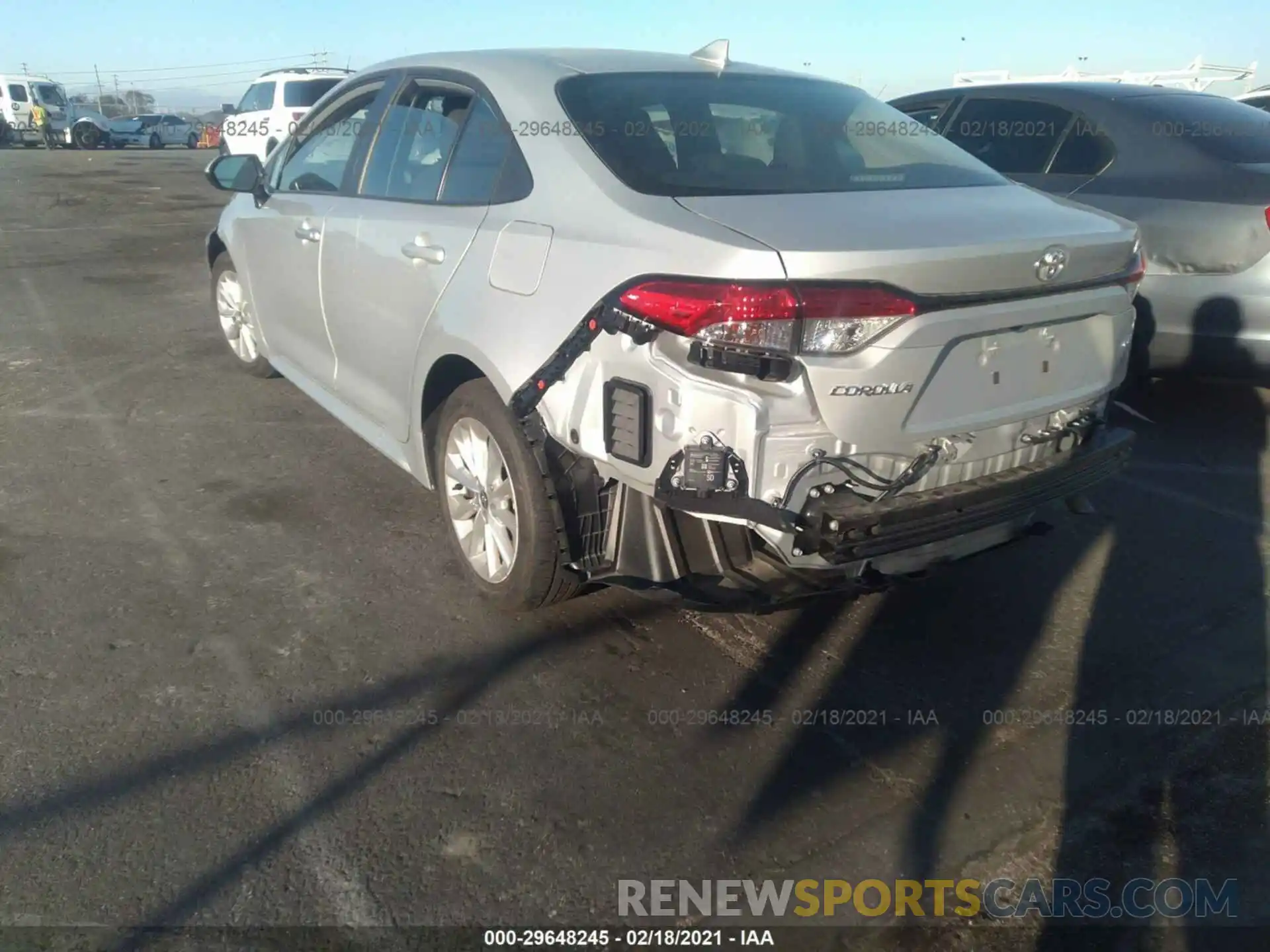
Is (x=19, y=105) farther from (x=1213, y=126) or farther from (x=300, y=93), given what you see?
(x=1213, y=126)

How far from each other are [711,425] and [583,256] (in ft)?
2.07

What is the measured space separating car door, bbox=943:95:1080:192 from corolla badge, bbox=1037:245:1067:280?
3.18m

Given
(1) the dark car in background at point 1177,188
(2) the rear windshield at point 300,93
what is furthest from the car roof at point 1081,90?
(2) the rear windshield at point 300,93

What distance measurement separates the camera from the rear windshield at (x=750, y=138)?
2.95 meters

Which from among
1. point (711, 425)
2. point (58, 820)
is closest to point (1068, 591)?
point (711, 425)

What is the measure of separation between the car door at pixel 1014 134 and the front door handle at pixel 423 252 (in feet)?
→ 11.9

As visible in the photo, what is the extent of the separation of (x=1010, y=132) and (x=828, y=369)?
4.41 meters

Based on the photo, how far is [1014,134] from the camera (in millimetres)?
6070

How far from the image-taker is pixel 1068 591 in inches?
147

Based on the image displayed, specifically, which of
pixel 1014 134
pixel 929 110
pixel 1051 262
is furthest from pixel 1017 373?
pixel 929 110

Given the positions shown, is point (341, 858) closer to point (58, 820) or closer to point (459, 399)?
point (58, 820)

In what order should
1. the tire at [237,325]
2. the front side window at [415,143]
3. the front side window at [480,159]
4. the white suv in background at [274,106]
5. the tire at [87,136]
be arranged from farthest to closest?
the tire at [87,136], the white suv in background at [274,106], the tire at [237,325], the front side window at [415,143], the front side window at [480,159]

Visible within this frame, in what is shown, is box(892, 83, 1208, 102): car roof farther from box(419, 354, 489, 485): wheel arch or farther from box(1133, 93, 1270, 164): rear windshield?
box(419, 354, 489, 485): wheel arch

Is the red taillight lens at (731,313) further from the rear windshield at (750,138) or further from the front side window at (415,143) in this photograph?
the front side window at (415,143)
